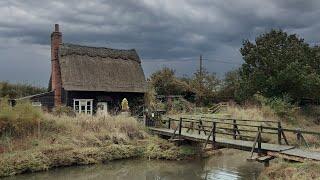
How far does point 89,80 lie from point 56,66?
3.29m

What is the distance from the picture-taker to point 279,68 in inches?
1528

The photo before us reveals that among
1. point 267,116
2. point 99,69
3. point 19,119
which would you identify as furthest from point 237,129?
point 99,69

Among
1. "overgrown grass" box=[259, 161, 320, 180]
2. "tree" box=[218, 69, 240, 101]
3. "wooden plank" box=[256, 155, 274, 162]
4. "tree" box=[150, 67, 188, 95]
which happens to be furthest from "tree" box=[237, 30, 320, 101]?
"overgrown grass" box=[259, 161, 320, 180]

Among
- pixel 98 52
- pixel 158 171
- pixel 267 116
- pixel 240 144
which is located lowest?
pixel 158 171

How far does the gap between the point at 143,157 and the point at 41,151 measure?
568cm

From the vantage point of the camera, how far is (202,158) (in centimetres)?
2402

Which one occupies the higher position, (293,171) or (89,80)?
(89,80)

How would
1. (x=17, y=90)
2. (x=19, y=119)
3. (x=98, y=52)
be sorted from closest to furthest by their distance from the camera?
(x=19, y=119) → (x=98, y=52) → (x=17, y=90)

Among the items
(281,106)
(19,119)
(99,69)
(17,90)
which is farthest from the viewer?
(17,90)

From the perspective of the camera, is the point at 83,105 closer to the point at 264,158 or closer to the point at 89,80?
the point at 89,80

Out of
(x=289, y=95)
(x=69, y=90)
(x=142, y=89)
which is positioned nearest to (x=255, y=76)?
(x=289, y=95)

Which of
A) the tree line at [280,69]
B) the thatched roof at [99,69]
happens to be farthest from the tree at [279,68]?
the thatched roof at [99,69]

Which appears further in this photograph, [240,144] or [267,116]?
[267,116]

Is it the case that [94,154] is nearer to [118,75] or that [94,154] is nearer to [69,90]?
[69,90]
